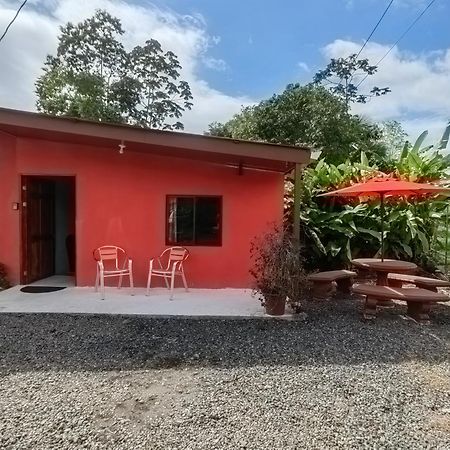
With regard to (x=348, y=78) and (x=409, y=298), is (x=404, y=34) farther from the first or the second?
(x=409, y=298)

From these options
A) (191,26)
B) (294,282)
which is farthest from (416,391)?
(191,26)

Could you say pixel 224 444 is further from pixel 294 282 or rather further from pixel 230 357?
pixel 294 282

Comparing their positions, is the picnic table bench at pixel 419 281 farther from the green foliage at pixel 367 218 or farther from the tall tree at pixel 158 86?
the tall tree at pixel 158 86

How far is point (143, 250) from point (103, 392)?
4.15 m

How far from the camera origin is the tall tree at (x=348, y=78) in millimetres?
14750

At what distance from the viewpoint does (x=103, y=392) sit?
11.0 feet

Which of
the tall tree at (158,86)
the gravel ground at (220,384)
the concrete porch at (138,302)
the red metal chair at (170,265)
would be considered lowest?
the gravel ground at (220,384)

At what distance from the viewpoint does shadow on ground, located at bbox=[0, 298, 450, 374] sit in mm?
4090

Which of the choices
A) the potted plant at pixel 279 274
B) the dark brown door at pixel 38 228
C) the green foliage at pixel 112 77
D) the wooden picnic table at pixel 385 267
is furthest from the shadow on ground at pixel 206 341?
the green foliage at pixel 112 77

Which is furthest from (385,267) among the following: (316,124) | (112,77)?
(112,77)

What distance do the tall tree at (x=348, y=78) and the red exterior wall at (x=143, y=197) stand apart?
930 cm

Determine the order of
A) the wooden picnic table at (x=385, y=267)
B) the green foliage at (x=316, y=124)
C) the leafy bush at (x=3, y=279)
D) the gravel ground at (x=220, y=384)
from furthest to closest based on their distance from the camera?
the green foliage at (x=316, y=124), the leafy bush at (x=3, y=279), the wooden picnic table at (x=385, y=267), the gravel ground at (x=220, y=384)

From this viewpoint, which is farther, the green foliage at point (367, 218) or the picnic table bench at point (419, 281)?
the green foliage at point (367, 218)

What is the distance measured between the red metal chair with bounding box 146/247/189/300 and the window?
0.23 meters
